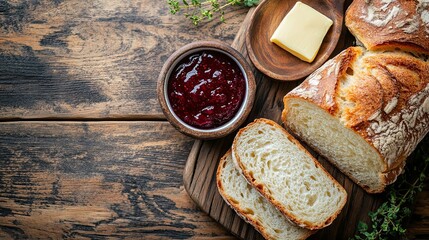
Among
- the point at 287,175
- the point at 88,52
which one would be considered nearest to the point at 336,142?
the point at 287,175

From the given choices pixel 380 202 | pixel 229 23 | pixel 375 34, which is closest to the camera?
pixel 375 34

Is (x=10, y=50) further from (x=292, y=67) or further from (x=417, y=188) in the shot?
(x=417, y=188)

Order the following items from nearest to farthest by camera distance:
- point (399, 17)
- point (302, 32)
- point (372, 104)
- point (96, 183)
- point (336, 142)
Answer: point (372, 104), point (399, 17), point (336, 142), point (302, 32), point (96, 183)

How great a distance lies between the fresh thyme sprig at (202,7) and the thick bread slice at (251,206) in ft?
3.50

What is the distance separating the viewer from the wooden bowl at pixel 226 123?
129 inches

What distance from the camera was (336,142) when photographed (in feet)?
11.1

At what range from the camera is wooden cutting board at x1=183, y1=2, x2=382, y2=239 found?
3486mm

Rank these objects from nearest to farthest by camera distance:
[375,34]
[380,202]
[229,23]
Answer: [375,34], [380,202], [229,23]

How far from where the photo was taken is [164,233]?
3656 mm

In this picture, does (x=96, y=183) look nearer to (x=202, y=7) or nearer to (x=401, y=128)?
(x=202, y=7)

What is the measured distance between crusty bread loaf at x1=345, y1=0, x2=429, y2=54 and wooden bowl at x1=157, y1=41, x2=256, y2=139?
841 mm

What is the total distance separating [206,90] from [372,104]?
1.08 metres

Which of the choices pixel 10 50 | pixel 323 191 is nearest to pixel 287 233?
pixel 323 191

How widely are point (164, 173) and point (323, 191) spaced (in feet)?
3.94
